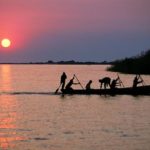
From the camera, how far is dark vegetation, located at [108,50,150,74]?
321 feet

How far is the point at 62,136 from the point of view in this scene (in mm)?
26078

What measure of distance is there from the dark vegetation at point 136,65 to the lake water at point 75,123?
49272mm

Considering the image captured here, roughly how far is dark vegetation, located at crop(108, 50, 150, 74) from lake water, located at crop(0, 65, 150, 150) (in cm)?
4927

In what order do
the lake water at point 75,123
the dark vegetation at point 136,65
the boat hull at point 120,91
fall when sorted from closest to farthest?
1. the lake water at point 75,123
2. the boat hull at point 120,91
3. the dark vegetation at point 136,65

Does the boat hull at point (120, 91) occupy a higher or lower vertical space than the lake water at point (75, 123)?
higher

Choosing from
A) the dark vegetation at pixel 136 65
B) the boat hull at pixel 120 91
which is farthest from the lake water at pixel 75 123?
the dark vegetation at pixel 136 65

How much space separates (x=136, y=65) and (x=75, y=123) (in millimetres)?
71044

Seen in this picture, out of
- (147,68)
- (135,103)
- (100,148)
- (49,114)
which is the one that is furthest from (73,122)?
(147,68)

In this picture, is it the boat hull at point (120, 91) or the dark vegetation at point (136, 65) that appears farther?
the dark vegetation at point (136, 65)

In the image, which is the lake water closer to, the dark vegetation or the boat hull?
the boat hull

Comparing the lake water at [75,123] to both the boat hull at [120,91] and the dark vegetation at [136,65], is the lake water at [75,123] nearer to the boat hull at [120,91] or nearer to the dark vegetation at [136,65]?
the boat hull at [120,91]

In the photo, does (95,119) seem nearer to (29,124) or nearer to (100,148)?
(29,124)

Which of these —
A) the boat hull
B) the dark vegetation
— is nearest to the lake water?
the boat hull

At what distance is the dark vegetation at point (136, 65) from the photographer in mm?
97981
